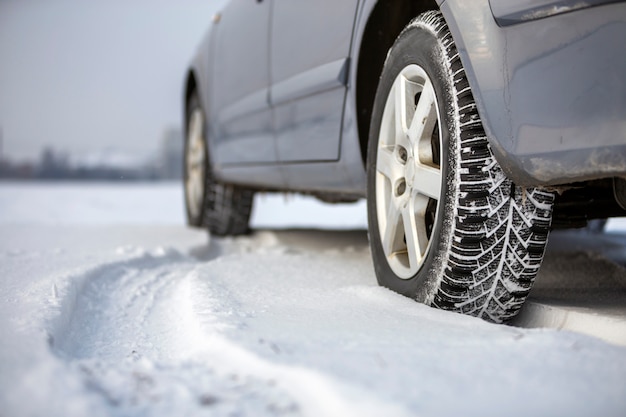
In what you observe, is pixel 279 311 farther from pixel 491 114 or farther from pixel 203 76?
pixel 203 76

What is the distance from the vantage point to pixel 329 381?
41.6 inches

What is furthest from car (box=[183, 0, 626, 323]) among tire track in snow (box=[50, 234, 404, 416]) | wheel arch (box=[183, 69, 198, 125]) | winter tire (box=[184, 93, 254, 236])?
wheel arch (box=[183, 69, 198, 125])

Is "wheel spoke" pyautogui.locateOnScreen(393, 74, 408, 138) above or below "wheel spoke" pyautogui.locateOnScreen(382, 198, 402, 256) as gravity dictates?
above

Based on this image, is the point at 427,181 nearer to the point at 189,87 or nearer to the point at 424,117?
the point at 424,117

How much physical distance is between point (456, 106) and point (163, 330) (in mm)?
942

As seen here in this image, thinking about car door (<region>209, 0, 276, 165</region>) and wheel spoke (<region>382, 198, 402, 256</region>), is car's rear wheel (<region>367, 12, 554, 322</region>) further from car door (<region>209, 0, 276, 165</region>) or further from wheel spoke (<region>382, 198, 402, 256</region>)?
car door (<region>209, 0, 276, 165</region>)

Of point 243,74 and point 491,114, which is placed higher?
point 243,74

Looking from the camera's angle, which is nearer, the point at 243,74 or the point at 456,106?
A: the point at 456,106

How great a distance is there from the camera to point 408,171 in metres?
1.82

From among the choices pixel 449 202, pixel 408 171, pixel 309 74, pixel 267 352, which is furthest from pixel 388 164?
pixel 267 352

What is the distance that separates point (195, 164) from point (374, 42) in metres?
2.49

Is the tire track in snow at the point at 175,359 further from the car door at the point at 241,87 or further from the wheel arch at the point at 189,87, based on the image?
the wheel arch at the point at 189,87

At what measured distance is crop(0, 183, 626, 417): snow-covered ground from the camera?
103cm

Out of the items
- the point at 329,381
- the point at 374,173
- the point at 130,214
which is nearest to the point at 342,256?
the point at 374,173
